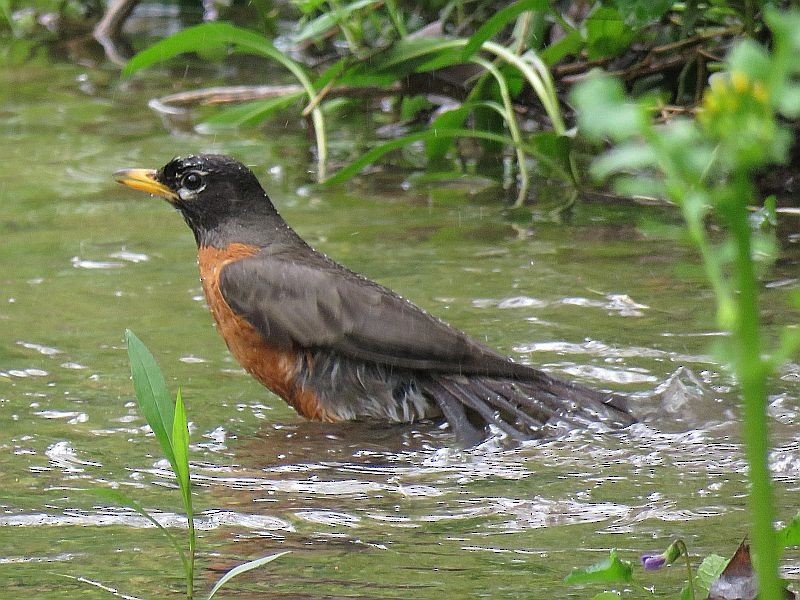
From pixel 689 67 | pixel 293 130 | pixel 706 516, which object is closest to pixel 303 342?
pixel 706 516

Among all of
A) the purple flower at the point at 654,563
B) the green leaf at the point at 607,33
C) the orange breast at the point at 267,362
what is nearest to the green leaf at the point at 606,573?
the purple flower at the point at 654,563

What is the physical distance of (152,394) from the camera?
10.0ft

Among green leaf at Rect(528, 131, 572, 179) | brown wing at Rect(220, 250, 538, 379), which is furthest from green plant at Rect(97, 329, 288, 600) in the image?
green leaf at Rect(528, 131, 572, 179)

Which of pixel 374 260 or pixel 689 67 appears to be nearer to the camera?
pixel 374 260

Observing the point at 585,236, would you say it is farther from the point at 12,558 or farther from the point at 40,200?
the point at 12,558

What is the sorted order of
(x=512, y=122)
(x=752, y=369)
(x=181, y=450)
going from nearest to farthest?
(x=752, y=369), (x=181, y=450), (x=512, y=122)

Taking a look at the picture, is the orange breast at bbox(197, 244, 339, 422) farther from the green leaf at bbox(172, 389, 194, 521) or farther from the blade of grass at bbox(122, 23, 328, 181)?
the blade of grass at bbox(122, 23, 328, 181)

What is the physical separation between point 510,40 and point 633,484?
200 inches

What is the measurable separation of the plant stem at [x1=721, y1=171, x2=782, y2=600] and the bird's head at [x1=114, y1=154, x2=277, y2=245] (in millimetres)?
3942

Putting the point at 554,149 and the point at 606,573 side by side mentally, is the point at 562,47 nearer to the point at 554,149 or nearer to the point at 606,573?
→ the point at 554,149

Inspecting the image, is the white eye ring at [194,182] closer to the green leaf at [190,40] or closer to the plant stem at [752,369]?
the green leaf at [190,40]

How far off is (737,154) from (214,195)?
169 inches

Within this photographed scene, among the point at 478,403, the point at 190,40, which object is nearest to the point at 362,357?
the point at 478,403

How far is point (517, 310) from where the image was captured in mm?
5527
